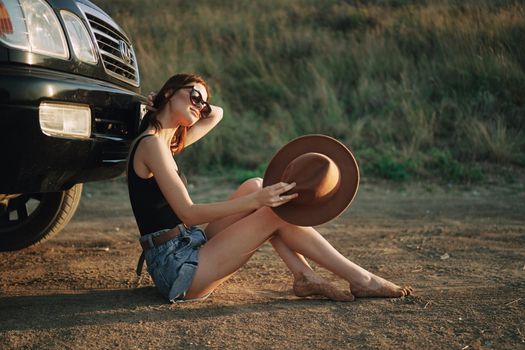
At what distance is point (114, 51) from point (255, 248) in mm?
1463

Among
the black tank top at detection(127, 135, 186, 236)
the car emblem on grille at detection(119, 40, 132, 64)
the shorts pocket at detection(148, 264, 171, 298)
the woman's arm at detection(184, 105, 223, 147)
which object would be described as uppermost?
the car emblem on grille at detection(119, 40, 132, 64)

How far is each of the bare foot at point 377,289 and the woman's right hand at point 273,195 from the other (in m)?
0.63

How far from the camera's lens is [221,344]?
2715 mm

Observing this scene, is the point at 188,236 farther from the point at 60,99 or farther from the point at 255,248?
the point at 60,99

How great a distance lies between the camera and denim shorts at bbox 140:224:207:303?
318 centimetres

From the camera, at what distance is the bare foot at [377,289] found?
3.27 metres

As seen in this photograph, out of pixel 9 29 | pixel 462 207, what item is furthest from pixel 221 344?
pixel 462 207

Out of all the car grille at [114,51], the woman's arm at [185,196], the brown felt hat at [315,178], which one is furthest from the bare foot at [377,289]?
the car grille at [114,51]

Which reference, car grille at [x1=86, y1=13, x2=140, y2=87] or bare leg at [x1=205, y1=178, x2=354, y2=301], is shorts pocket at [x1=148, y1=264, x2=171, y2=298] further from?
car grille at [x1=86, y1=13, x2=140, y2=87]

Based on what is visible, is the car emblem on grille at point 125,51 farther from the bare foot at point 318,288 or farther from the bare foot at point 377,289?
the bare foot at point 377,289

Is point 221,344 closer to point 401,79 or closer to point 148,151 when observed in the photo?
point 148,151

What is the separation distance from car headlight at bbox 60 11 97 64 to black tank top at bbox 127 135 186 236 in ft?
1.80

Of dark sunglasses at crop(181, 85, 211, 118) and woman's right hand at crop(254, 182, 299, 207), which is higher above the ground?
dark sunglasses at crop(181, 85, 211, 118)

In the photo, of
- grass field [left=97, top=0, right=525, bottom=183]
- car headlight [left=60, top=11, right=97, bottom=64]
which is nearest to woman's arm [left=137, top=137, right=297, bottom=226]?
car headlight [left=60, top=11, right=97, bottom=64]
